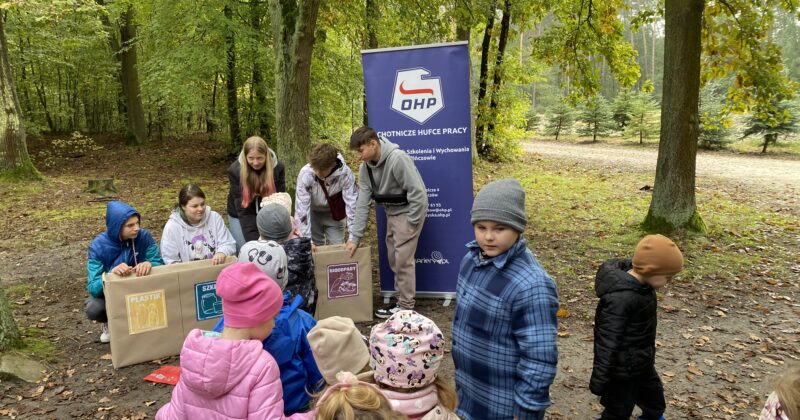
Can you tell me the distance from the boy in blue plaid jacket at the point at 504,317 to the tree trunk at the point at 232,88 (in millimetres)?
12175

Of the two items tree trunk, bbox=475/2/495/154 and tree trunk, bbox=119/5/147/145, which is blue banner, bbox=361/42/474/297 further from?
tree trunk, bbox=119/5/147/145

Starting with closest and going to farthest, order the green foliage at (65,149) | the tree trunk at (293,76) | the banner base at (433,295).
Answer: the banner base at (433,295) → the tree trunk at (293,76) → the green foliage at (65,149)

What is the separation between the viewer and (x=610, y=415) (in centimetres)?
307

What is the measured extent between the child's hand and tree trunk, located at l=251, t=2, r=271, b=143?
10192mm

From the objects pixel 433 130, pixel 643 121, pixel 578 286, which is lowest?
pixel 578 286

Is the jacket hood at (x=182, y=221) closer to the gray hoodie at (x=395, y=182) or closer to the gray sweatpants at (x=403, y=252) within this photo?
the gray hoodie at (x=395, y=182)

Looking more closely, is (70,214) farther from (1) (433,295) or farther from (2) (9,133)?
(1) (433,295)

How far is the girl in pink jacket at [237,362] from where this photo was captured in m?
1.98

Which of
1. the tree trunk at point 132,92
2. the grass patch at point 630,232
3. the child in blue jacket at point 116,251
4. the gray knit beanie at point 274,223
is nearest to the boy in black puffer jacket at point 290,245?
the gray knit beanie at point 274,223

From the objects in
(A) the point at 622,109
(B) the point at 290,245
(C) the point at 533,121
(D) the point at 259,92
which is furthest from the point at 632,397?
(C) the point at 533,121

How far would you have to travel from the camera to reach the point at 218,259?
4.29 m

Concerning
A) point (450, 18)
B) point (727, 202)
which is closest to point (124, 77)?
point (450, 18)

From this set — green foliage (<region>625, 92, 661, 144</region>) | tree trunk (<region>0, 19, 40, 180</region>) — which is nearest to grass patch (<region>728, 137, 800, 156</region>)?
green foliage (<region>625, 92, 661, 144</region>)

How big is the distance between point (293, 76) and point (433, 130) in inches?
127
